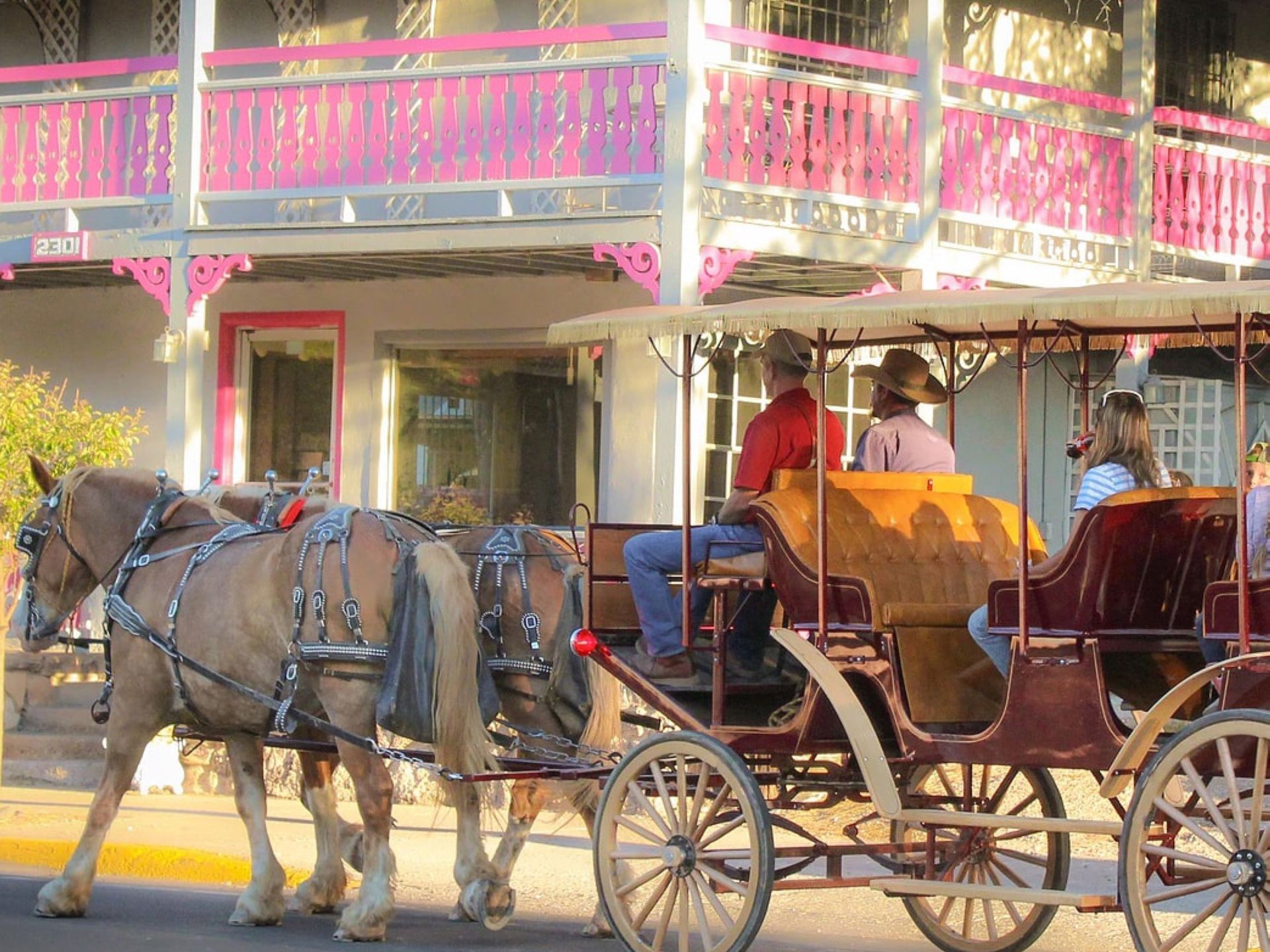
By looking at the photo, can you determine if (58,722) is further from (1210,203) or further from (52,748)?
(1210,203)

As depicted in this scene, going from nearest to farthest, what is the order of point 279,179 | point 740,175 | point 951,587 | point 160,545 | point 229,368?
point 951,587, point 160,545, point 740,175, point 279,179, point 229,368

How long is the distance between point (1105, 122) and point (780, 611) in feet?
32.2

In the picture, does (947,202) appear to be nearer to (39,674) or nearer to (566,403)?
(566,403)

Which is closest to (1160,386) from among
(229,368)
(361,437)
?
(361,437)

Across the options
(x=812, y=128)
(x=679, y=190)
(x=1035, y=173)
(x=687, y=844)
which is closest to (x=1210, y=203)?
(x=1035, y=173)

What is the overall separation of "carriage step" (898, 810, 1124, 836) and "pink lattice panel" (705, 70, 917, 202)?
6.75m

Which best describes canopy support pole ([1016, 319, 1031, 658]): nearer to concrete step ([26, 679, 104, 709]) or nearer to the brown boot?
the brown boot

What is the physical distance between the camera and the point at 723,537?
7688 millimetres

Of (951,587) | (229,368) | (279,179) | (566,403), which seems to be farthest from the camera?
(229,368)

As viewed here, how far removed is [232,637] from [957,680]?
3.13 m

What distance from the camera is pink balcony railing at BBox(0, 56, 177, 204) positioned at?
570 inches

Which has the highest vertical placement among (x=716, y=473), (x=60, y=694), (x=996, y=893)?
(x=716, y=473)

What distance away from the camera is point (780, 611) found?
7.94 metres

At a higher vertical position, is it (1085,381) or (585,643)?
(1085,381)
